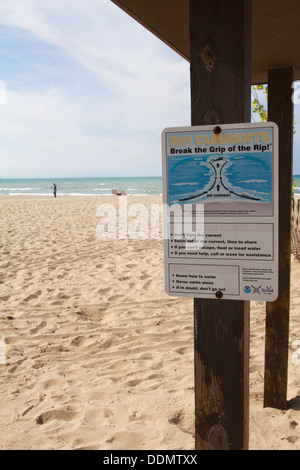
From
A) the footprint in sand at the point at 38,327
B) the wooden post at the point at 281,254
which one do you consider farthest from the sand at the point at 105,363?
the wooden post at the point at 281,254

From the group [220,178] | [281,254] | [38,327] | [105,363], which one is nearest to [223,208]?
[220,178]

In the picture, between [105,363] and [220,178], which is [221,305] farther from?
[105,363]

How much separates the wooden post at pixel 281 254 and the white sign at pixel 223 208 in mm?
1383

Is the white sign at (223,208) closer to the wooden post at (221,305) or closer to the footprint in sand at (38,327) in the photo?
the wooden post at (221,305)

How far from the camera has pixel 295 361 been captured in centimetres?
373

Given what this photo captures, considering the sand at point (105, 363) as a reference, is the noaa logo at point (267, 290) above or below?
above

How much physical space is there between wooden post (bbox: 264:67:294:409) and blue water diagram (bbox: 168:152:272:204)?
138 cm

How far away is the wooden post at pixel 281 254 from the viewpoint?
2.84 meters

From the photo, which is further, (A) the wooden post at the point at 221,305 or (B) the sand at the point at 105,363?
(B) the sand at the point at 105,363

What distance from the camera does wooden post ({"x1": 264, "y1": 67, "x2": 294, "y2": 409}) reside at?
284cm

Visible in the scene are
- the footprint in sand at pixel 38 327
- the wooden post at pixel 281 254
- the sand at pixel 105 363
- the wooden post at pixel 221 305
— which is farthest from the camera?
the footprint in sand at pixel 38 327

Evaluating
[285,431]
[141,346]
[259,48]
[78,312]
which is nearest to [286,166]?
[259,48]

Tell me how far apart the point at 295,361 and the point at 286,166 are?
6.18ft
